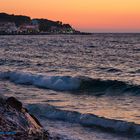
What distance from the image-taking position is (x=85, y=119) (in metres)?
13.7

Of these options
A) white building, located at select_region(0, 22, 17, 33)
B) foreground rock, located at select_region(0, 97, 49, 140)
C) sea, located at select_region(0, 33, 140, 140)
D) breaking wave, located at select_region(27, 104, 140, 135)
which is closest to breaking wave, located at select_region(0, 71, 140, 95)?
sea, located at select_region(0, 33, 140, 140)

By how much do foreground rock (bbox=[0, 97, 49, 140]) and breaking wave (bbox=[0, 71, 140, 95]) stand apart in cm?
1039

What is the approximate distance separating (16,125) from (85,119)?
5042mm

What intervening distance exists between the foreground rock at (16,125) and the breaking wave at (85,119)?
11.2ft

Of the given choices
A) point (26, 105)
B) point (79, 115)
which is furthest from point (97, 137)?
point (26, 105)

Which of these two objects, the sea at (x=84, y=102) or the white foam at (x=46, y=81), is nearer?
the sea at (x=84, y=102)

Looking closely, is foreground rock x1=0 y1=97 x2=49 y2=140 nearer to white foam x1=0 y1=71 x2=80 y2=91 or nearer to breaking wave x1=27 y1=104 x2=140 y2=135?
breaking wave x1=27 y1=104 x2=140 y2=135

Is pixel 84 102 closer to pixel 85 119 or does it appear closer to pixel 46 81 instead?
pixel 85 119

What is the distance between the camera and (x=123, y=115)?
1409cm

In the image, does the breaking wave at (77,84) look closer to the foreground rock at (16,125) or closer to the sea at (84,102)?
the sea at (84,102)

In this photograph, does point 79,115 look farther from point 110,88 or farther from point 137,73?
point 137,73

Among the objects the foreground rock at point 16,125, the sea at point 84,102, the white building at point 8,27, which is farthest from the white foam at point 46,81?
the white building at point 8,27

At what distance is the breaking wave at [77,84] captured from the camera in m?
21.1

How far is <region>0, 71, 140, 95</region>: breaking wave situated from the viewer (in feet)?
69.1
